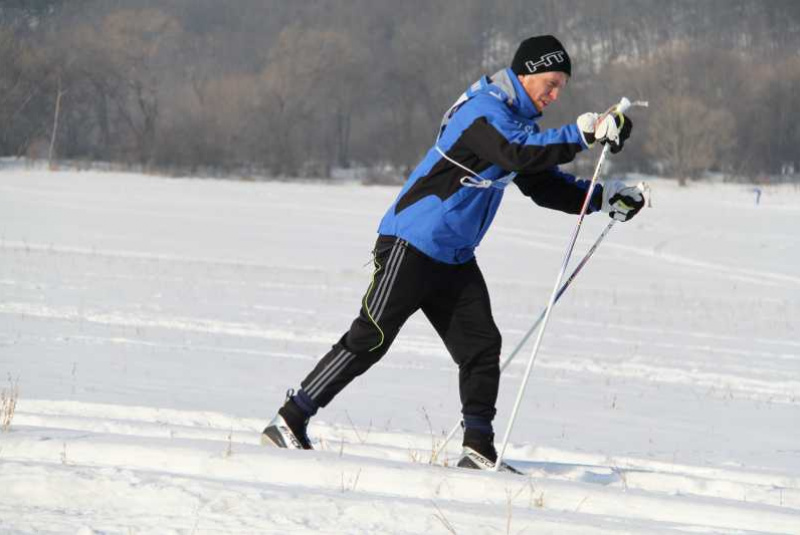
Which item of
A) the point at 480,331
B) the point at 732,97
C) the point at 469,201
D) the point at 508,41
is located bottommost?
Answer: the point at 480,331

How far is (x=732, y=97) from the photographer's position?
247 feet

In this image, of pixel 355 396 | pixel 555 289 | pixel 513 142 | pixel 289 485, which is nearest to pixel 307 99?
pixel 355 396

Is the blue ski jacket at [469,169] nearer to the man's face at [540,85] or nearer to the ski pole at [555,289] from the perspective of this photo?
the man's face at [540,85]

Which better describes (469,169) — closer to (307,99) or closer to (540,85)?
(540,85)

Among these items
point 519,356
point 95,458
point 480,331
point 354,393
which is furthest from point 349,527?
point 519,356

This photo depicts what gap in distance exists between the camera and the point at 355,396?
762 cm

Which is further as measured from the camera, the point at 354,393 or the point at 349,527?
the point at 354,393

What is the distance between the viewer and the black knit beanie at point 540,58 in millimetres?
4309

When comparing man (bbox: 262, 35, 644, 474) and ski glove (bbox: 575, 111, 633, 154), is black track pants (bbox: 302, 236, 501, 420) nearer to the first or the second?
man (bbox: 262, 35, 644, 474)

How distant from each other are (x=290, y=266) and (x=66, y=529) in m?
17.4

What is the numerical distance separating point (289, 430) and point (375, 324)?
0.57 m

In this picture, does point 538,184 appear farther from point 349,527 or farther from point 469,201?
point 349,527

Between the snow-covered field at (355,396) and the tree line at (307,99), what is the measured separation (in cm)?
3954

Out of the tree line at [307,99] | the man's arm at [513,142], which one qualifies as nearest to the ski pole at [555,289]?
the man's arm at [513,142]
